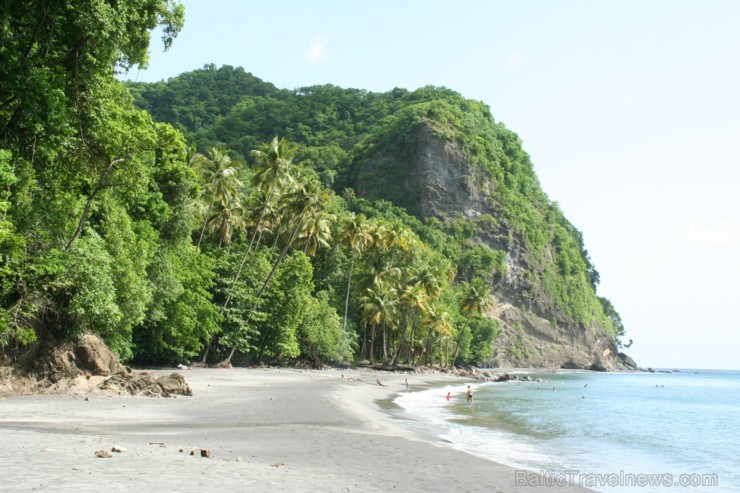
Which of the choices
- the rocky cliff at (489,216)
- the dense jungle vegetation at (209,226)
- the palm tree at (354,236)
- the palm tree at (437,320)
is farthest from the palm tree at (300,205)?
the rocky cliff at (489,216)

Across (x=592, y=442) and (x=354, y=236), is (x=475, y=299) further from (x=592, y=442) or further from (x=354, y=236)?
(x=592, y=442)

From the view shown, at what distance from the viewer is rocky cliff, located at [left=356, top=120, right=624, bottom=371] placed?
116m

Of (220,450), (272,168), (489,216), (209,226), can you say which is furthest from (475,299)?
(220,450)

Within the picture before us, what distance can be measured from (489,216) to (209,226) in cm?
7843

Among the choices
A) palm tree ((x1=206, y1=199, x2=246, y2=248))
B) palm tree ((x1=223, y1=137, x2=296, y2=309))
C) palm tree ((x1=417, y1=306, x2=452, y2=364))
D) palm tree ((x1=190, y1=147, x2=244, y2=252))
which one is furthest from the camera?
palm tree ((x1=417, y1=306, x2=452, y2=364))

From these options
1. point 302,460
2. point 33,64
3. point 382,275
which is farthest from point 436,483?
point 382,275

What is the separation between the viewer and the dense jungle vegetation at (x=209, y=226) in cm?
1686

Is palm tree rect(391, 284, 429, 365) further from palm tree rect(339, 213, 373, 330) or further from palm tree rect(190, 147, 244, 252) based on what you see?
palm tree rect(190, 147, 244, 252)

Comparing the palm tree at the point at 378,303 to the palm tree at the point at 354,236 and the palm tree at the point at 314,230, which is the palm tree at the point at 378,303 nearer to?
the palm tree at the point at 354,236

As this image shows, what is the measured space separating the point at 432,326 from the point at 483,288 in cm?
1156

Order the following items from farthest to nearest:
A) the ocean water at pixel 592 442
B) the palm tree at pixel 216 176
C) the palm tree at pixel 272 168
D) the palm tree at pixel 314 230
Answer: the palm tree at pixel 314 230, the palm tree at pixel 216 176, the palm tree at pixel 272 168, the ocean water at pixel 592 442

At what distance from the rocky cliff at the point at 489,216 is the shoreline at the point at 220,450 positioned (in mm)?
96943

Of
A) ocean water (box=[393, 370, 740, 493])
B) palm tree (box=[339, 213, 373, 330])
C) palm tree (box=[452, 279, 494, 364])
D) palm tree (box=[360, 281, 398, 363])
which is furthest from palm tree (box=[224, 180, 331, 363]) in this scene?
palm tree (box=[452, 279, 494, 364])

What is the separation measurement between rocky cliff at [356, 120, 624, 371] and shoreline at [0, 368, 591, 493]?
96.9 m
